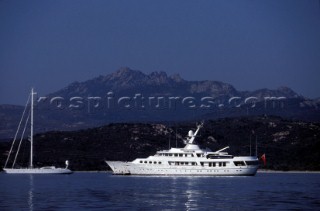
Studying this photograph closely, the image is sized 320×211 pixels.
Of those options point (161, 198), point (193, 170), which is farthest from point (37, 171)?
point (161, 198)

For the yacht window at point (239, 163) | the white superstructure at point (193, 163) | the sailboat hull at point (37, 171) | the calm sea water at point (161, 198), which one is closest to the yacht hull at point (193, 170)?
the white superstructure at point (193, 163)

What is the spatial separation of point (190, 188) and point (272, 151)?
351ft

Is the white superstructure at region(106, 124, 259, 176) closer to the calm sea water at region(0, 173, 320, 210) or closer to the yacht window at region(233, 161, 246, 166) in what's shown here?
the yacht window at region(233, 161, 246, 166)

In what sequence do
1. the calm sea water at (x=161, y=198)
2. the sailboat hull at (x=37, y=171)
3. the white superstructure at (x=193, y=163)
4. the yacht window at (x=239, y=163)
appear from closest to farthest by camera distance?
the calm sea water at (x=161, y=198), the white superstructure at (x=193, y=163), the yacht window at (x=239, y=163), the sailboat hull at (x=37, y=171)

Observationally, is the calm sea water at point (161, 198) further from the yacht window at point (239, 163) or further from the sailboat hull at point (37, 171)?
the sailboat hull at point (37, 171)

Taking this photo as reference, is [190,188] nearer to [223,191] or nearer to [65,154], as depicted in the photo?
[223,191]

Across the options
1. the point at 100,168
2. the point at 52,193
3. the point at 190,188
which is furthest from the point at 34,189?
the point at 100,168

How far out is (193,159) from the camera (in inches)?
5231

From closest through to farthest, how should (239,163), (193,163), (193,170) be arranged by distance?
(193,170), (193,163), (239,163)

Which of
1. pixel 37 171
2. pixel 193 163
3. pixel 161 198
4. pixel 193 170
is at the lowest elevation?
pixel 161 198

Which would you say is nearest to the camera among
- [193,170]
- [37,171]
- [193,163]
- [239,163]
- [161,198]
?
[161,198]

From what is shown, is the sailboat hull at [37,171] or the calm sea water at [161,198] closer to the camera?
the calm sea water at [161,198]

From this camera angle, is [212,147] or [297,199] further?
[212,147]

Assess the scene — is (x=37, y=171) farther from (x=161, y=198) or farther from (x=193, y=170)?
(x=161, y=198)
